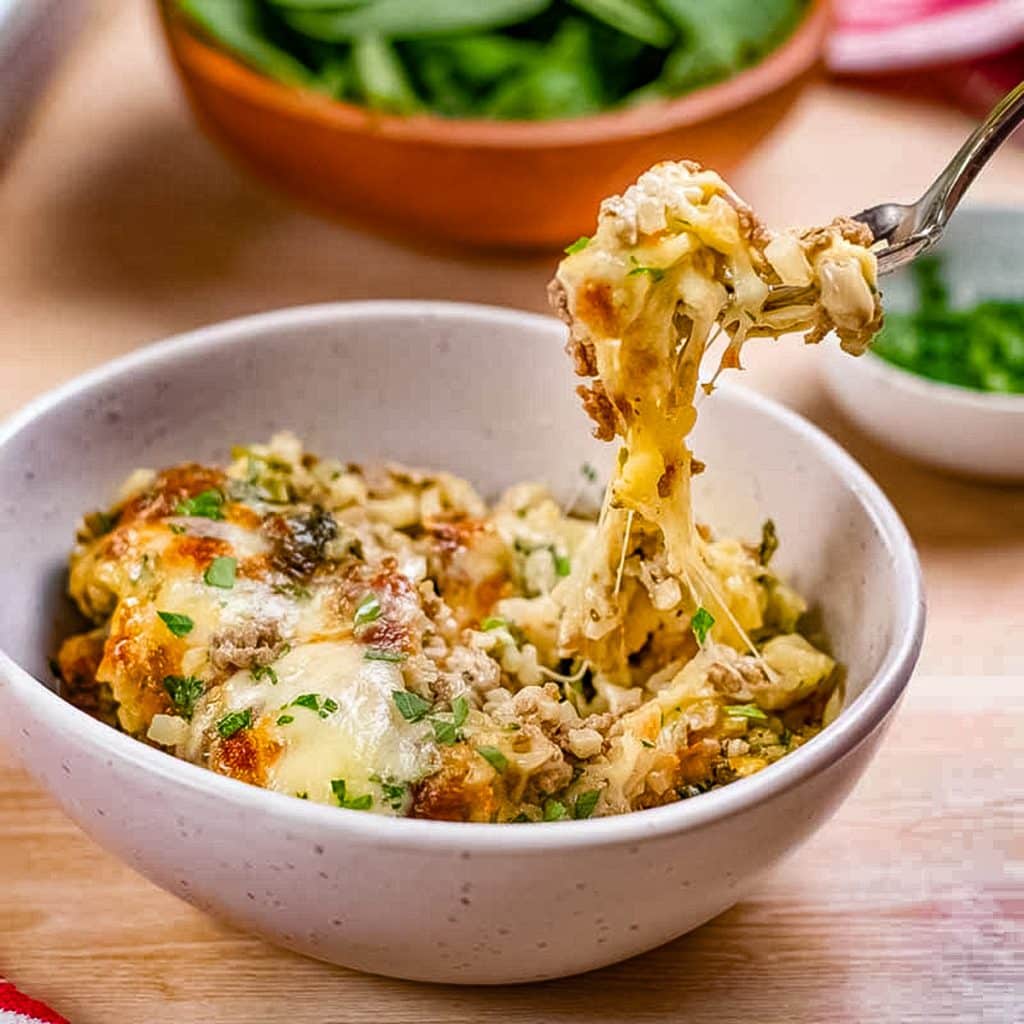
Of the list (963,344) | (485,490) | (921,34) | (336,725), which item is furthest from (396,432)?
(921,34)

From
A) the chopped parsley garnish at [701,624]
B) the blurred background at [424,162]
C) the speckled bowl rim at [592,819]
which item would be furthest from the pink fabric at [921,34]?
the chopped parsley garnish at [701,624]

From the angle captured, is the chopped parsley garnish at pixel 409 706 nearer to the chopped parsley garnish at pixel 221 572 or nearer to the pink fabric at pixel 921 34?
the chopped parsley garnish at pixel 221 572

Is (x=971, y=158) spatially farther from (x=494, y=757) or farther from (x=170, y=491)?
(x=170, y=491)

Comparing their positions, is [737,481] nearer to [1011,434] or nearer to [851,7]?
[1011,434]

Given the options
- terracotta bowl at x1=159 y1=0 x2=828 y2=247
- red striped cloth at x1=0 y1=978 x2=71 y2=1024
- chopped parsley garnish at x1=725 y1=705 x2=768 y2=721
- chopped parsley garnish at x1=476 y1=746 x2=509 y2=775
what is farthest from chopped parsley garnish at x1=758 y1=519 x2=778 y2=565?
terracotta bowl at x1=159 y1=0 x2=828 y2=247

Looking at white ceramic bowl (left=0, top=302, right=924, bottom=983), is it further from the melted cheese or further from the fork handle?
the fork handle

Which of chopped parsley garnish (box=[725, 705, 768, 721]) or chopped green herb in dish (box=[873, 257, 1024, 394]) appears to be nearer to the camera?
chopped parsley garnish (box=[725, 705, 768, 721])
